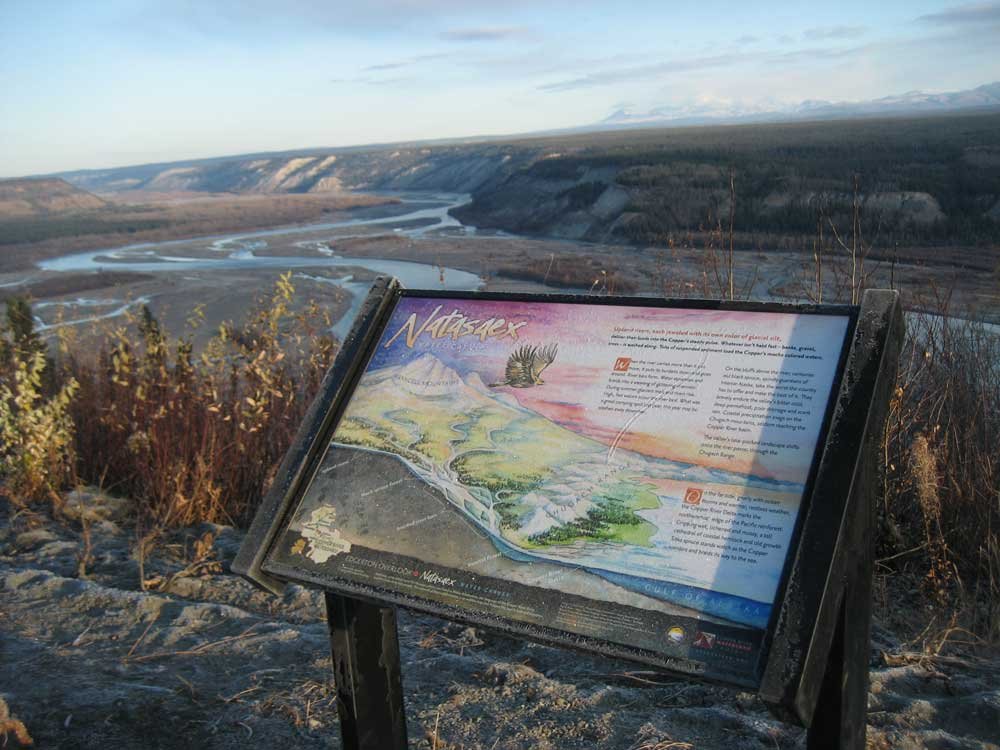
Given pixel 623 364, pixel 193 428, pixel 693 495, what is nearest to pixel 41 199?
pixel 193 428

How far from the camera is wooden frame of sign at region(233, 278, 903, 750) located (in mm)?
1327

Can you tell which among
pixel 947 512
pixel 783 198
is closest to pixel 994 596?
pixel 947 512

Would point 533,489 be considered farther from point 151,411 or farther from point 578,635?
point 151,411

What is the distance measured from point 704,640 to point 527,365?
0.70m

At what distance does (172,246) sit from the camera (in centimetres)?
3584

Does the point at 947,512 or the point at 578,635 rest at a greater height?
the point at 578,635

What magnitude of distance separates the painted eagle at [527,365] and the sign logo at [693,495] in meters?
0.41

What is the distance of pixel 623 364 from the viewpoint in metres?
1.67

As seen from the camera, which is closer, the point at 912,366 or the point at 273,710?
the point at 273,710

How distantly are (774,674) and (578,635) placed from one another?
0.32m

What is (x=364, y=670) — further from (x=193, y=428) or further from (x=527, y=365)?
(x=193, y=428)

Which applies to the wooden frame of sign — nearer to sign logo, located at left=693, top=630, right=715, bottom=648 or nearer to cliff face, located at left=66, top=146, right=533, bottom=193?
sign logo, located at left=693, top=630, right=715, bottom=648

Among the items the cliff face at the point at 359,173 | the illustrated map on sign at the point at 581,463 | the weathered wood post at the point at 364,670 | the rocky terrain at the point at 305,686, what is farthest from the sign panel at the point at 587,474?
the cliff face at the point at 359,173

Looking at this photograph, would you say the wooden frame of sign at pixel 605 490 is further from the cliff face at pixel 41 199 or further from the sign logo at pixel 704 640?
the cliff face at pixel 41 199
